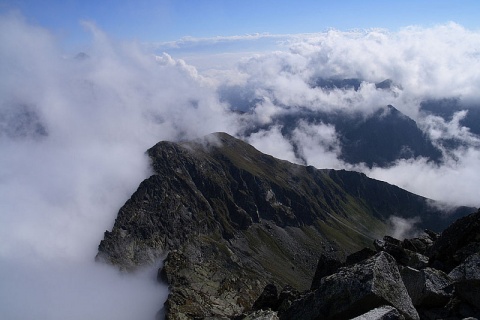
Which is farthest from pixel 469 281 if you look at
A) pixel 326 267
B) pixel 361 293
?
pixel 326 267

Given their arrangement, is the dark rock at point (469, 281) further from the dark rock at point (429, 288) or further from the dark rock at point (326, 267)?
the dark rock at point (326, 267)

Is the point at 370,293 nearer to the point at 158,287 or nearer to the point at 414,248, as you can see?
the point at 414,248

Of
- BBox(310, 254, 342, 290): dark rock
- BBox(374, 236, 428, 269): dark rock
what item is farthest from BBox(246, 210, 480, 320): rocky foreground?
BBox(310, 254, 342, 290): dark rock

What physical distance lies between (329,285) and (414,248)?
69.2 ft

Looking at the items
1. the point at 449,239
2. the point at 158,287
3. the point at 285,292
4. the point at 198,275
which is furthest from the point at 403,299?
the point at 158,287

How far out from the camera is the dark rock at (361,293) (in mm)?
17822

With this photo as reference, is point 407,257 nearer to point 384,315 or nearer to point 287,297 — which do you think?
point 287,297

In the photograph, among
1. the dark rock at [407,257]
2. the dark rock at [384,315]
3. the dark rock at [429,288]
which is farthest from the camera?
the dark rock at [407,257]

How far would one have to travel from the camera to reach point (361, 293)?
18188 millimetres

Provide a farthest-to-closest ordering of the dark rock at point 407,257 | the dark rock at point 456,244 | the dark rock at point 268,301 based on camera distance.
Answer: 1. the dark rock at point 268,301
2. the dark rock at point 407,257
3. the dark rock at point 456,244

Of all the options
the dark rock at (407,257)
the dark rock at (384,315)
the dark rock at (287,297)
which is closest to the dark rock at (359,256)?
the dark rock at (407,257)

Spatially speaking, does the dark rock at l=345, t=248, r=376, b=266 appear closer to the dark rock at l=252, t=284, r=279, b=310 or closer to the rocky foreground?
the dark rock at l=252, t=284, r=279, b=310

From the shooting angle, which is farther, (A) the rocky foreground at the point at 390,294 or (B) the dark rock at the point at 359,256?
(B) the dark rock at the point at 359,256

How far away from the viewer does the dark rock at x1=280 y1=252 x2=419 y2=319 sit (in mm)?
17822
